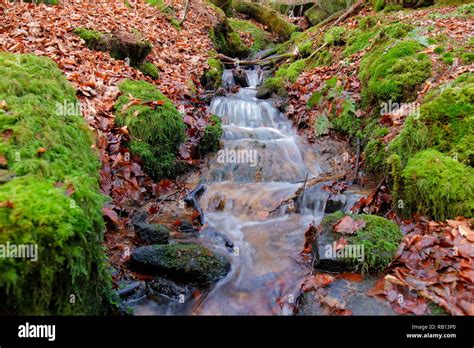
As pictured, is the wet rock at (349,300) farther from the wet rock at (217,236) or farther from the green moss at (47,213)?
the green moss at (47,213)

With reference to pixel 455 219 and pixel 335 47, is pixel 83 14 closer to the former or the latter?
pixel 335 47

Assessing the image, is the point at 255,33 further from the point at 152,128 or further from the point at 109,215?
the point at 109,215

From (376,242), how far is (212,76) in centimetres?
817

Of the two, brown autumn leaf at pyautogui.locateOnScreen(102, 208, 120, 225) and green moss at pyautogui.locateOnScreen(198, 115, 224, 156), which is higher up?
green moss at pyautogui.locateOnScreen(198, 115, 224, 156)

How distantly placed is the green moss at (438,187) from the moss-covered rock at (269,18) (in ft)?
49.4

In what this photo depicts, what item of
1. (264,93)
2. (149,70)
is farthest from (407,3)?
(149,70)

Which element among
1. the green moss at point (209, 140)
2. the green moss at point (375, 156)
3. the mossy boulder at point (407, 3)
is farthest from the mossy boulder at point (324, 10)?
the green moss at point (375, 156)

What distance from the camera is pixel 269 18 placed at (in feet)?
62.7

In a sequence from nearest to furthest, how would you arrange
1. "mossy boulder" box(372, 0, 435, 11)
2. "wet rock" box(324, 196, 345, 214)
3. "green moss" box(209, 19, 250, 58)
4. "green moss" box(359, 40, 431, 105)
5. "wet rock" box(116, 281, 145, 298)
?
"wet rock" box(116, 281, 145, 298) → "wet rock" box(324, 196, 345, 214) → "green moss" box(359, 40, 431, 105) → "mossy boulder" box(372, 0, 435, 11) → "green moss" box(209, 19, 250, 58)

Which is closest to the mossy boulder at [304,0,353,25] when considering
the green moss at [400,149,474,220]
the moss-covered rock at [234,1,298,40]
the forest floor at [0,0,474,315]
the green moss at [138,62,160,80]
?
the moss-covered rock at [234,1,298,40]

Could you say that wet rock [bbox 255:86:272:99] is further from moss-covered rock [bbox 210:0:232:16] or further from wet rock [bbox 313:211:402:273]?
moss-covered rock [bbox 210:0:232:16]

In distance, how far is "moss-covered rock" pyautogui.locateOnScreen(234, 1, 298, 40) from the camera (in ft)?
59.7

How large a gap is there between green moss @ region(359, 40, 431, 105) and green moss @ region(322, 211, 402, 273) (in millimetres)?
3465
